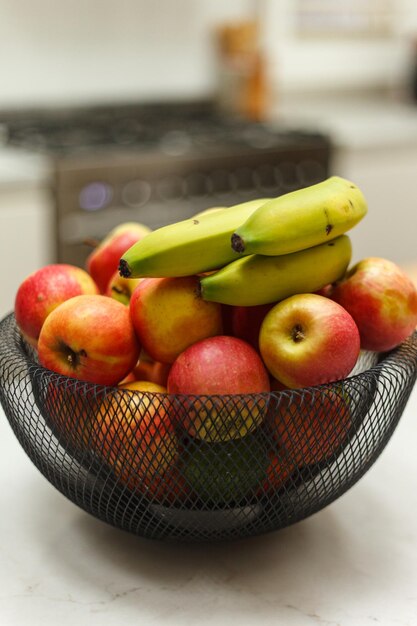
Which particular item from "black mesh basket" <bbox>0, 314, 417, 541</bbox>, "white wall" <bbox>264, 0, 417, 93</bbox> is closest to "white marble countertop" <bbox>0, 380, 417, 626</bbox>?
"black mesh basket" <bbox>0, 314, 417, 541</bbox>

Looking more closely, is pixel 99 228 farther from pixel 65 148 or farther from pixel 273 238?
pixel 273 238

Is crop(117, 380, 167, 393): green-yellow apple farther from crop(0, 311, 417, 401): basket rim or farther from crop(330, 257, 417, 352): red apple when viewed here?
crop(330, 257, 417, 352): red apple

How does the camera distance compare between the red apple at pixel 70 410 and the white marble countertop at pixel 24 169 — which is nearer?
the red apple at pixel 70 410

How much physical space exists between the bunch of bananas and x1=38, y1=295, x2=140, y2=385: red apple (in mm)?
39

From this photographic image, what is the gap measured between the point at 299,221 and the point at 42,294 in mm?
→ 238

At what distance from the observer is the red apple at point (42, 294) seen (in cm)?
73

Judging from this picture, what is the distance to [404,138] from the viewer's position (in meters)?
2.67

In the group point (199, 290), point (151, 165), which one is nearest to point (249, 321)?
point (199, 290)

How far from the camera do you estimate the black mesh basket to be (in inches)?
24.0

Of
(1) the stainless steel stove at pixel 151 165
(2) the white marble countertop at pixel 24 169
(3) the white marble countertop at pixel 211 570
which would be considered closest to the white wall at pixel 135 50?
(1) the stainless steel stove at pixel 151 165

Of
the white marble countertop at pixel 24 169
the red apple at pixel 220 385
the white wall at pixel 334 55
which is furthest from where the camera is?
the white wall at pixel 334 55

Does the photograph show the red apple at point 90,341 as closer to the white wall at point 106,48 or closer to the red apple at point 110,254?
the red apple at point 110,254

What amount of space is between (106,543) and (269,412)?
0.69 feet

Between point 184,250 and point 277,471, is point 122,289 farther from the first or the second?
point 277,471
